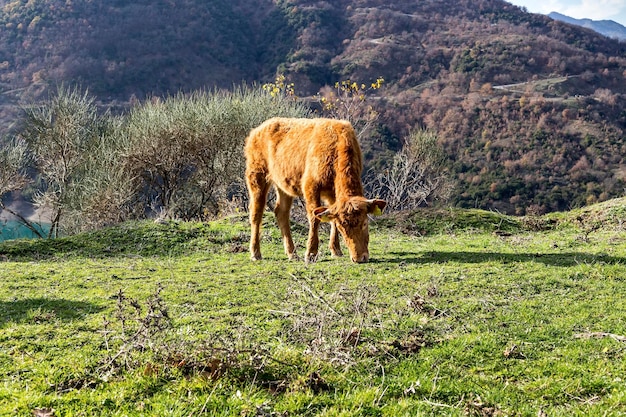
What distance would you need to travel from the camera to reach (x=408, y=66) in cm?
7675

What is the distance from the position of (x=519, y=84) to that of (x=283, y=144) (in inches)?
2752

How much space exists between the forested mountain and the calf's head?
1162 inches

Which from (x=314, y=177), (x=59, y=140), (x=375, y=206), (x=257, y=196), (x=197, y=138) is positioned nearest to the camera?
(x=375, y=206)

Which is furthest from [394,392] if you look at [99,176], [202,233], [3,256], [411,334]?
[99,176]

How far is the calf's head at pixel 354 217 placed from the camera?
805 cm

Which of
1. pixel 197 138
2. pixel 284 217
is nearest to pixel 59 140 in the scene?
pixel 197 138

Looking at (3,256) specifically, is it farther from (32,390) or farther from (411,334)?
(411,334)

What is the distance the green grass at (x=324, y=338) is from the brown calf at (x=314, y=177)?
2.11ft

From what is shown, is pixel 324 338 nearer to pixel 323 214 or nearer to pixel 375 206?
pixel 323 214

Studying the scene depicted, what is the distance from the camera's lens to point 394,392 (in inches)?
153

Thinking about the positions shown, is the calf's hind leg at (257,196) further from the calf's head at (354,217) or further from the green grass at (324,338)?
the calf's head at (354,217)

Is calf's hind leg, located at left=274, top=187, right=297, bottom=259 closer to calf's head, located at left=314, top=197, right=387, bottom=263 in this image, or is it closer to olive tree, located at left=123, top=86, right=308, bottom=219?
calf's head, located at left=314, top=197, right=387, bottom=263

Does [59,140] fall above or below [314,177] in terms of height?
below

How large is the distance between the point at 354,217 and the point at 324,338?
12.1ft
